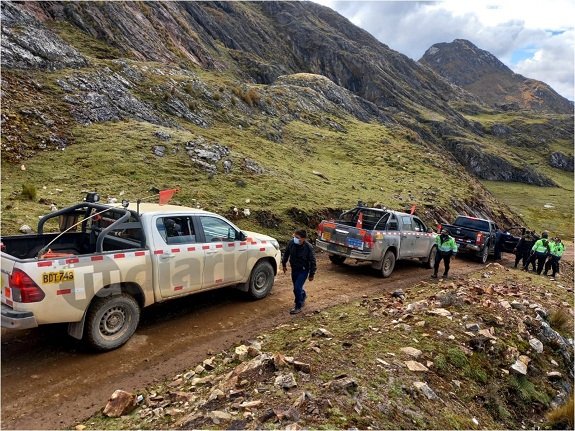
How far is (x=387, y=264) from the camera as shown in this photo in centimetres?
1284

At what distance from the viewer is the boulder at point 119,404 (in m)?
4.94

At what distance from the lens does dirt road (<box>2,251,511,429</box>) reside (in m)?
5.12

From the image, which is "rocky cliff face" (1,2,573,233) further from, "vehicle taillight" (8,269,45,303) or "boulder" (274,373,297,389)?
"boulder" (274,373,297,389)

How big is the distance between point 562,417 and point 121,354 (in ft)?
21.5

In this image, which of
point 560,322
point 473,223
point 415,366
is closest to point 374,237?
point 560,322

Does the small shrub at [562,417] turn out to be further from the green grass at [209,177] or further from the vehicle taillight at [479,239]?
the vehicle taillight at [479,239]

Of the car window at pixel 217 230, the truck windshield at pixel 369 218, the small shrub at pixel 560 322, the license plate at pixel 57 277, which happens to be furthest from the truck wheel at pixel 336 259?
the license plate at pixel 57 277

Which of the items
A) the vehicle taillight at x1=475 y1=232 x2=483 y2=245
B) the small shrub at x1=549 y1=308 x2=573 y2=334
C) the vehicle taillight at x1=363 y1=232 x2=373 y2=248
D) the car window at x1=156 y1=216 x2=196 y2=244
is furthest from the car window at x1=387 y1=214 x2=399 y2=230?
the car window at x1=156 y1=216 x2=196 y2=244

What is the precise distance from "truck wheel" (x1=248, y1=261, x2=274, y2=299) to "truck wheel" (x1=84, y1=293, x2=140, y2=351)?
2833mm

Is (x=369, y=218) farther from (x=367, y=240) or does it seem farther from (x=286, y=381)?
(x=286, y=381)

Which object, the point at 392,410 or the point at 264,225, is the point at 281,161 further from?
the point at 392,410

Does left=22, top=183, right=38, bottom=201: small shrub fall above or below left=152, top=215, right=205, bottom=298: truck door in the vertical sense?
above

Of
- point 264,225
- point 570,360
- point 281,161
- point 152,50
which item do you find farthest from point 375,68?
point 570,360

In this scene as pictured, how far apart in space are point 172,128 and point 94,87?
4.04 meters
